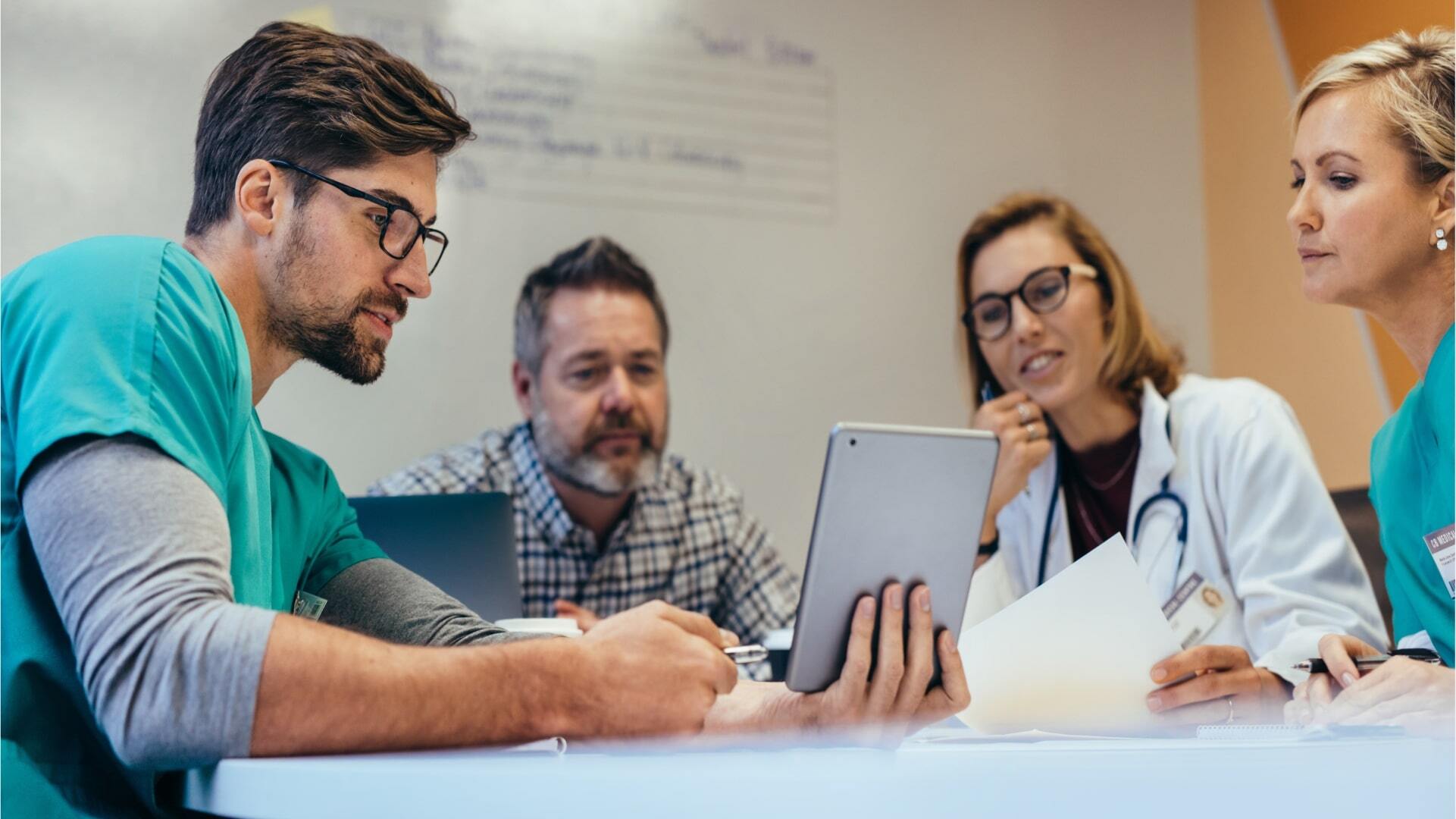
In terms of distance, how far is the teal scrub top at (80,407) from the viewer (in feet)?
2.63

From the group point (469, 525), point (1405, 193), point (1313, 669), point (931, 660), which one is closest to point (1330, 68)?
point (1405, 193)

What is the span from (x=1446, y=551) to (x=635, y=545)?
1.48 meters

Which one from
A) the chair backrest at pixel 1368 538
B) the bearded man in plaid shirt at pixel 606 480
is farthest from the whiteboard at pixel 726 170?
the chair backrest at pixel 1368 538

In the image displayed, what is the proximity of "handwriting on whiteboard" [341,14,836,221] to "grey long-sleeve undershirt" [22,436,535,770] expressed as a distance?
6.31 feet

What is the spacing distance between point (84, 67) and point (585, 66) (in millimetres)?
1007

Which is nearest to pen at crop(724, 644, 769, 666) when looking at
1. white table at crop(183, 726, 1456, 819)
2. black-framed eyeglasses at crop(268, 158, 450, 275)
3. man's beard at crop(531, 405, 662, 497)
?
white table at crop(183, 726, 1456, 819)

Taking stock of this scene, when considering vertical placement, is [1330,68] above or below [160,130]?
below

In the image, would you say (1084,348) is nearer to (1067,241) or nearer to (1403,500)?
(1067,241)

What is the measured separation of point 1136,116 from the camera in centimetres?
336

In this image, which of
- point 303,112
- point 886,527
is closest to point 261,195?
point 303,112

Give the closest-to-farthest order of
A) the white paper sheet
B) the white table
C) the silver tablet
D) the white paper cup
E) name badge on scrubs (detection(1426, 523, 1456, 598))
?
the white table
the silver tablet
the white paper sheet
name badge on scrubs (detection(1426, 523, 1456, 598))
the white paper cup

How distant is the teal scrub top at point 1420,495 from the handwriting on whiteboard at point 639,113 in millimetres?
1756

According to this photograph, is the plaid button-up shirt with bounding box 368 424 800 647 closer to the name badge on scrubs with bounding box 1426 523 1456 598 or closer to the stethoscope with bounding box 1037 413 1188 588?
the stethoscope with bounding box 1037 413 1188 588

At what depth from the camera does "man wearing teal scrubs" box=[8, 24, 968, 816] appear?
731mm
